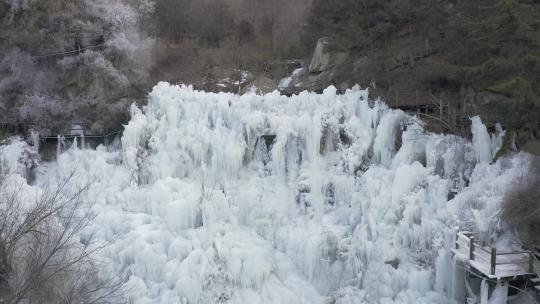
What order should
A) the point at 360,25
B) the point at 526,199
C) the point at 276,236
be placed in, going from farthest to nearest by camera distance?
the point at 360,25 → the point at 276,236 → the point at 526,199

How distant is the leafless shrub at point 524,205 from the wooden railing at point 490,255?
1.48ft

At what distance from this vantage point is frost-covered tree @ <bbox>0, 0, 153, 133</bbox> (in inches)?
714

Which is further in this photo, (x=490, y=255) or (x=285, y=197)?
(x=285, y=197)

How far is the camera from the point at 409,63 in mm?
20203

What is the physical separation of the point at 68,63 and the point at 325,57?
36.4 feet

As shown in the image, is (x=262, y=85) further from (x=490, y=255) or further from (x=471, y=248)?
(x=490, y=255)

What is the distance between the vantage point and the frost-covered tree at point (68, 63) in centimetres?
1814

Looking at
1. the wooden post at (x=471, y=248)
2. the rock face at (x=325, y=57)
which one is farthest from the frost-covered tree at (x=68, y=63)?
the wooden post at (x=471, y=248)

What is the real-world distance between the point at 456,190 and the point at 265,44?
17.3 m

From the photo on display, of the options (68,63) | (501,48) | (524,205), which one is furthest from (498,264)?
(68,63)

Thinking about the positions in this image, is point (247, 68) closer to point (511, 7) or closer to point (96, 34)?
point (96, 34)

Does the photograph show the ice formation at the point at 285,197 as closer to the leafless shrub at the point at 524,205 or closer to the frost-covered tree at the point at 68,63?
the leafless shrub at the point at 524,205

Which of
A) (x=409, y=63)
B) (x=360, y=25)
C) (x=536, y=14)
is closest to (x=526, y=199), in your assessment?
(x=536, y=14)

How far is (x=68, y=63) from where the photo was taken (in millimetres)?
18828
